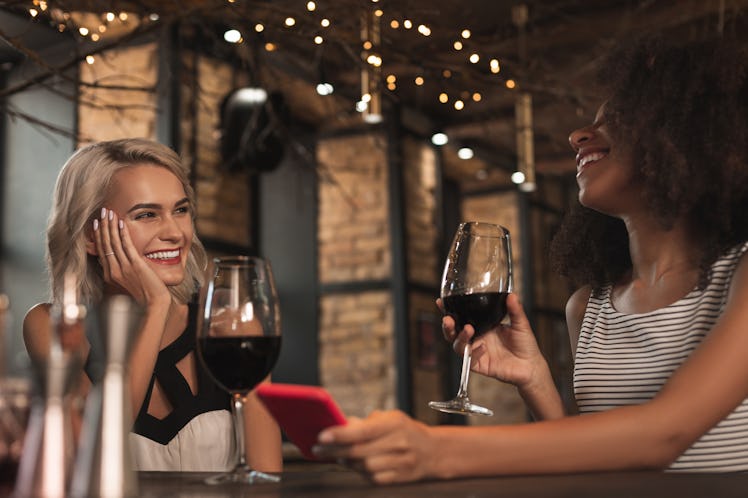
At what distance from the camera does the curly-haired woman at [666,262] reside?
4.40 ft

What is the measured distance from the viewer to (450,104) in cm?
759

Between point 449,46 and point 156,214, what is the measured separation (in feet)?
5.21

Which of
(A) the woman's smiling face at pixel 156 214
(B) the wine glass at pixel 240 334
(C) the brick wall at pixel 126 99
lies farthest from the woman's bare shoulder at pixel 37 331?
(C) the brick wall at pixel 126 99

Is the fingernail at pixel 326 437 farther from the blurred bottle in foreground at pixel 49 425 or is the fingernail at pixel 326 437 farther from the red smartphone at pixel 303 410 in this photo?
the blurred bottle in foreground at pixel 49 425

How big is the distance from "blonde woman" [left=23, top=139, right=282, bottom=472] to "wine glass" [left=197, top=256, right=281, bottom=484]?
2.51 ft

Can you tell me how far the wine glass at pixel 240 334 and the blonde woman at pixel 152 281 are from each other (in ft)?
2.51

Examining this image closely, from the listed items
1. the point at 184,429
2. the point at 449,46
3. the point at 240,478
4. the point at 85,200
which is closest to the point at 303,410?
the point at 240,478

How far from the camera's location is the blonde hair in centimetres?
218

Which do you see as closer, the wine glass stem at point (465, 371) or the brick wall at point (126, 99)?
the wine glass stem at point (465, 371)

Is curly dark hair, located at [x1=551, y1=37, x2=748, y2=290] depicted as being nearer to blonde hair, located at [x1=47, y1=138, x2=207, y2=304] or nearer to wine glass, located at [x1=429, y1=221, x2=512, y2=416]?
wine glass, located at [x1=429, y1=221, x2=512, y2=416]

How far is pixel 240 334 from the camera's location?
3.43 ft

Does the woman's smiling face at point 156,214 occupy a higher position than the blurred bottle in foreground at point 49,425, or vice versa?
the woman's smiling face at point 156,214

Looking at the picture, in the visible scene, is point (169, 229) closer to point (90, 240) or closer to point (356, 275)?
point (90, 240)

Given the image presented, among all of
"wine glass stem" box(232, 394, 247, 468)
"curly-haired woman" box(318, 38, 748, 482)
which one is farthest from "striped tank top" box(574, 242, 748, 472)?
"wine glass stem" box(232, 394, 247, 468)
